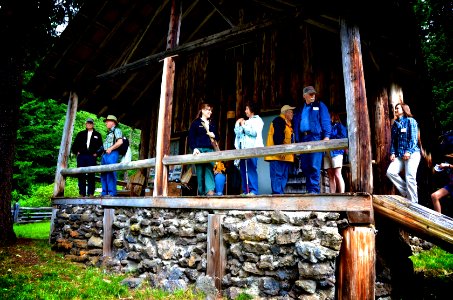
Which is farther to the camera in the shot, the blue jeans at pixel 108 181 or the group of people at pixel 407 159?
the blue jeans at pixel 108 181

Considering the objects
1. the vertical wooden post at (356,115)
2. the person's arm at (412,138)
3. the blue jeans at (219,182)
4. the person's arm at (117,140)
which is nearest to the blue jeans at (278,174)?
the blue jeans at (219,182)

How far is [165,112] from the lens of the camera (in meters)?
5.59

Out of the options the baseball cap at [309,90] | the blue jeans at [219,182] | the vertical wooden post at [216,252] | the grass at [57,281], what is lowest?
the grass at [57,281]

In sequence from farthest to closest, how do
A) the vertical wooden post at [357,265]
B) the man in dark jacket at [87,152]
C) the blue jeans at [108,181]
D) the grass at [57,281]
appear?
the man in dark jacket at [87,152] → the blue jeans at [108,181] → the grass at [57,281] → the vertical wooden post at [357,265]

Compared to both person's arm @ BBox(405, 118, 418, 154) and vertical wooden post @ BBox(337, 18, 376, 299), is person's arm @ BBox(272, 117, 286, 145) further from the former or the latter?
person's arm @ BBox(405, 118, 418, 154)

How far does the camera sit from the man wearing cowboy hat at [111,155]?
263 inches

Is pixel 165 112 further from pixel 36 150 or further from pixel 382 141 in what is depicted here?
pixel 36 150

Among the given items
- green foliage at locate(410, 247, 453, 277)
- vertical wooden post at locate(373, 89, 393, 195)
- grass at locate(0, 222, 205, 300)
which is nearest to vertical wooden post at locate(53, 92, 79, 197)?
grass at locate(0, 222, 205, 300)

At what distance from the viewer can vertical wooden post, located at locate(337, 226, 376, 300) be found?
3.47 m

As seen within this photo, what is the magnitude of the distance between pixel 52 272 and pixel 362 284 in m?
4.91

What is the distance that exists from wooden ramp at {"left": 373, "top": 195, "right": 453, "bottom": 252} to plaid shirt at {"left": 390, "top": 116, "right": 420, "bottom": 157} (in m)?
1.51

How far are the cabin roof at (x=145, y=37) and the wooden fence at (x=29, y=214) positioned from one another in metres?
A: 9.10

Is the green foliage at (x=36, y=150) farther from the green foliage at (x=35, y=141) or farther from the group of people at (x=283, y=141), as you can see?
the group of people at (x=283, y=141)

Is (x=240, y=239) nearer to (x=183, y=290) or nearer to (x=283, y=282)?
(x=283, y=282)
